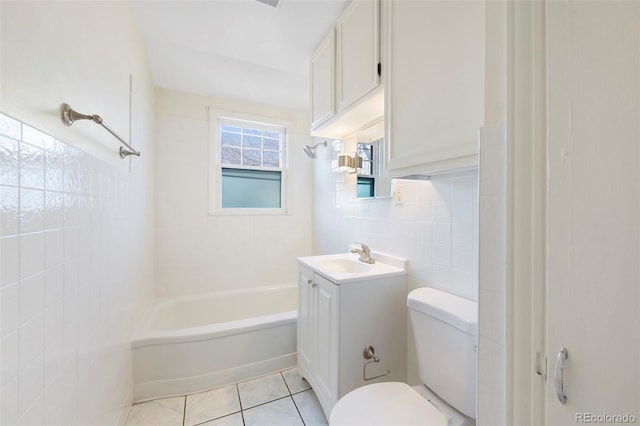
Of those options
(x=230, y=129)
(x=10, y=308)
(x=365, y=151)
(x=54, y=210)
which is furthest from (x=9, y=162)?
(x=230, y=129)

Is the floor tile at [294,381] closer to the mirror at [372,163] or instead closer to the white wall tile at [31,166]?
the mirror at [372,163]

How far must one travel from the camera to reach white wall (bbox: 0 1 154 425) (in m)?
0.63

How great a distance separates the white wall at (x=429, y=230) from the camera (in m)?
1.22

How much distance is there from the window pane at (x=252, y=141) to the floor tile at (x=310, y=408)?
91.4 inches

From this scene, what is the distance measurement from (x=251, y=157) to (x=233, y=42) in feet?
3.95

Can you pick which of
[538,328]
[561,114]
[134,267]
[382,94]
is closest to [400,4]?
[382,94]

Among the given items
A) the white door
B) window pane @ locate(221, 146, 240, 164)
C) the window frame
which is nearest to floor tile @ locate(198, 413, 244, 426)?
the white door

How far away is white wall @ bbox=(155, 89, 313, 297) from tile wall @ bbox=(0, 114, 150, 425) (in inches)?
45.2

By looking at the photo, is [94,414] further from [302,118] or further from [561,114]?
[302,118]

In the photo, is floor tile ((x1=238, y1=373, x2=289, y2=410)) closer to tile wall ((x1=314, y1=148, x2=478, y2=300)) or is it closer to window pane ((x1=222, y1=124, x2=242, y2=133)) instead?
tile wall ((x1=314, y1=148, x2=478, y2=300))

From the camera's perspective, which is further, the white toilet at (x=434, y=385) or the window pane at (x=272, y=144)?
the window pane at (x=272, y=144)

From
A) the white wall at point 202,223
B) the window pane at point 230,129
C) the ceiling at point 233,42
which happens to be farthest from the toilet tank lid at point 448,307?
the window pane at point 230,129

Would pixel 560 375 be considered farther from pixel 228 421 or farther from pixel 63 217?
pixel 228 421

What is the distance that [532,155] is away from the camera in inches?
20.5
